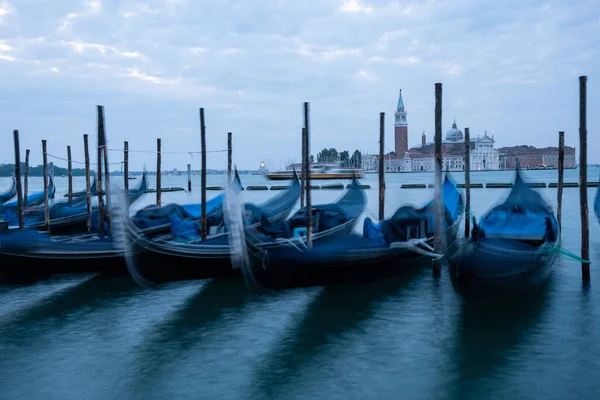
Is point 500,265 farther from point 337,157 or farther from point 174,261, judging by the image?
point 337,157

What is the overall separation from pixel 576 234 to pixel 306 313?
9624mm

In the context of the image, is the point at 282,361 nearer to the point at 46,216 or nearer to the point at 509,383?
the point at 509,383

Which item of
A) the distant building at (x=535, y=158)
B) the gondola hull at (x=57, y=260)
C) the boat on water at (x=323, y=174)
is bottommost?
the gondola hull at (x=57, y=260)

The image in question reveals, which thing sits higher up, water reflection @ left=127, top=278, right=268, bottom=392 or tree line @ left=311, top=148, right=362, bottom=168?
tree line @ left=311, top=148, right=362, bottom=168

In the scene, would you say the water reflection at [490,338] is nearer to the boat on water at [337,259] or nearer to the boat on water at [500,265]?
the boat on water at [500,265]

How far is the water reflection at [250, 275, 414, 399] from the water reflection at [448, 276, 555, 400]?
1119 millimetres

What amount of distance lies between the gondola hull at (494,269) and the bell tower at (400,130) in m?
96.0

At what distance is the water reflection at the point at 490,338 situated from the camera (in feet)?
15.6

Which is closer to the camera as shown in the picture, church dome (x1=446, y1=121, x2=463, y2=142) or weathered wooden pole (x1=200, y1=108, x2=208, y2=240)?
weathered wooden pole (x1=200, y1=108, x2=208, y2=240)

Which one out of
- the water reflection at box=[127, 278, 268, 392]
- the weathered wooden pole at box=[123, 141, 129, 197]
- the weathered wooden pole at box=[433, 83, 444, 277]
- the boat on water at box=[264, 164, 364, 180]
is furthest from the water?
the boat on water at box=[264, 164, 364, 180]

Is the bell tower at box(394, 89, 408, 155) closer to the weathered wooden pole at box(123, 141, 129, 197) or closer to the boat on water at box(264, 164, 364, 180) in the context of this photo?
the boat on water at box(264, 164, 364, 180)

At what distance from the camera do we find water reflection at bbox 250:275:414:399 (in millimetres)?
4883

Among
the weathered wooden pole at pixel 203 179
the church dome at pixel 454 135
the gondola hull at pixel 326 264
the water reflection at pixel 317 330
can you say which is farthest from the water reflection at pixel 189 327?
the church dome at pixel 454 135

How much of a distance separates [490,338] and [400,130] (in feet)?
326
